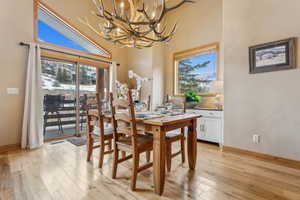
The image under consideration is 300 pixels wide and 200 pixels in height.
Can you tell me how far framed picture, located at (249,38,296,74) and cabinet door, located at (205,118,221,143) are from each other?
1.21 metres

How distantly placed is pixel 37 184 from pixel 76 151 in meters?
1.12

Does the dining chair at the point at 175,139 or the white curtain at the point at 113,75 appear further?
the white curtain at the point at 113,75

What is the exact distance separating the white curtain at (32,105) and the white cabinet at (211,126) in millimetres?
3371

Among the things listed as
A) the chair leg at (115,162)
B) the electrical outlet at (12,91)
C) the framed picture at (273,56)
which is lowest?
the chair leg at (115,162)

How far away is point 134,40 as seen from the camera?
2.31 metres

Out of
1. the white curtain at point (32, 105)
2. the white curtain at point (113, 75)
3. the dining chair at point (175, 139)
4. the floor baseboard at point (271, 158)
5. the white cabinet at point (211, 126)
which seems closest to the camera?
the dining chair at point (175, 139)

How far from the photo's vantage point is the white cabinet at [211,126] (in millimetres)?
3250

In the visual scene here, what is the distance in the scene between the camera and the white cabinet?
3.25 meters

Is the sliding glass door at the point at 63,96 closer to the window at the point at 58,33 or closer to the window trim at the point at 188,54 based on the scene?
the window at the point at 58,33

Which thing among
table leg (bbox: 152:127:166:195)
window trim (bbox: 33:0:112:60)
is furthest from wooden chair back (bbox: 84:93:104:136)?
window trim (bbox: 33:0:112:60)

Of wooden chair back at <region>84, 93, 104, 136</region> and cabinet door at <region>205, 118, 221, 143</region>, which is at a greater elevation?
wooden chair back at <region>84, 93, 104, 136</region>

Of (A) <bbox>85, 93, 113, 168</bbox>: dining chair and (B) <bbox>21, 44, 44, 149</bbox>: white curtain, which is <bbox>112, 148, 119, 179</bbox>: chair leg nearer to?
(A) <bbox>85, 93, 113, 168</bbox>: dining chair

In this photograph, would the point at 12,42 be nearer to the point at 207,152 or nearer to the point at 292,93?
the point at 207,152

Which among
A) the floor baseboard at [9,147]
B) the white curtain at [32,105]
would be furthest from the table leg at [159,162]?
the floor baseboard at [9,147]
